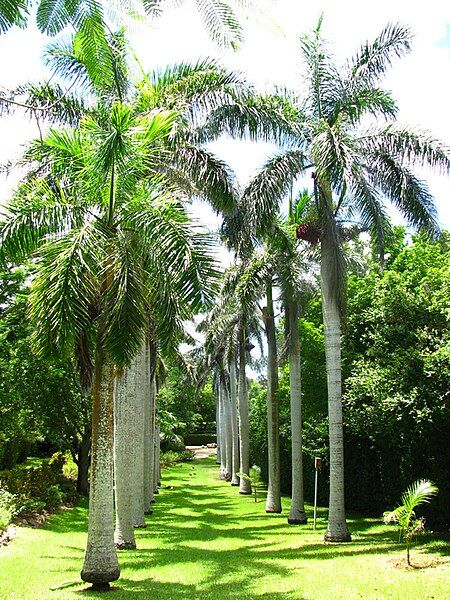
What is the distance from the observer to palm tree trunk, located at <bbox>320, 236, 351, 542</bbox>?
14758mm

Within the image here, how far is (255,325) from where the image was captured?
28.6 metres

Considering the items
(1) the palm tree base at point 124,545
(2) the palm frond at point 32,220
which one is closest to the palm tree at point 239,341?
(1) the palm tree base at point 124,545

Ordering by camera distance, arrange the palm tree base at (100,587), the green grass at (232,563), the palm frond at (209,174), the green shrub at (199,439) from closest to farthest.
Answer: the green grass at (232,563) < the palm tree base at (100,587) < the palm frond at (209,174) < the green shrub at (199,439)

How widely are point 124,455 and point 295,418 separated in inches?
301

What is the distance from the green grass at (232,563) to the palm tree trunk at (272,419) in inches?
66.3

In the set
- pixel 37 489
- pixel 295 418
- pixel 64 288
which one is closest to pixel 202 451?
pixel 37 489

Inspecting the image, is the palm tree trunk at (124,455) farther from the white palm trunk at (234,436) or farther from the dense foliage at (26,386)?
the white palm trunk at (234,436)

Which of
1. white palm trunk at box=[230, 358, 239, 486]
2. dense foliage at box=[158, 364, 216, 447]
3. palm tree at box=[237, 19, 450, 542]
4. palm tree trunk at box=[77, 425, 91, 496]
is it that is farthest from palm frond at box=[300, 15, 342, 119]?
dense foliage at box=[158, 364, 216, 447]

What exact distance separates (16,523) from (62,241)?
10.6 meters

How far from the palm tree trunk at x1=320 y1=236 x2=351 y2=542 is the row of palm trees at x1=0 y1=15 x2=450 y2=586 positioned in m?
0.04

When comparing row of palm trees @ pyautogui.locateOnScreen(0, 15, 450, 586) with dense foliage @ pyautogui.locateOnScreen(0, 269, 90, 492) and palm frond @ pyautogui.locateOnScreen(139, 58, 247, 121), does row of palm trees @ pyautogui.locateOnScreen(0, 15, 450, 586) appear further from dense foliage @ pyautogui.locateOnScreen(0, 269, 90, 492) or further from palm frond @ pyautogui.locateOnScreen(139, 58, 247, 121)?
dense foliage @ pyautogui.locateOnScreen(0, 269, 90, 492)

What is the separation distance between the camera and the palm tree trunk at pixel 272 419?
70.8 feet

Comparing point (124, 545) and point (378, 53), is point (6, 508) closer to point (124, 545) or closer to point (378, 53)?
point (124, 545)

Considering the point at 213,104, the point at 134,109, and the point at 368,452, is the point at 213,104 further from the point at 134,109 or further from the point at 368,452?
the point at 368,452
